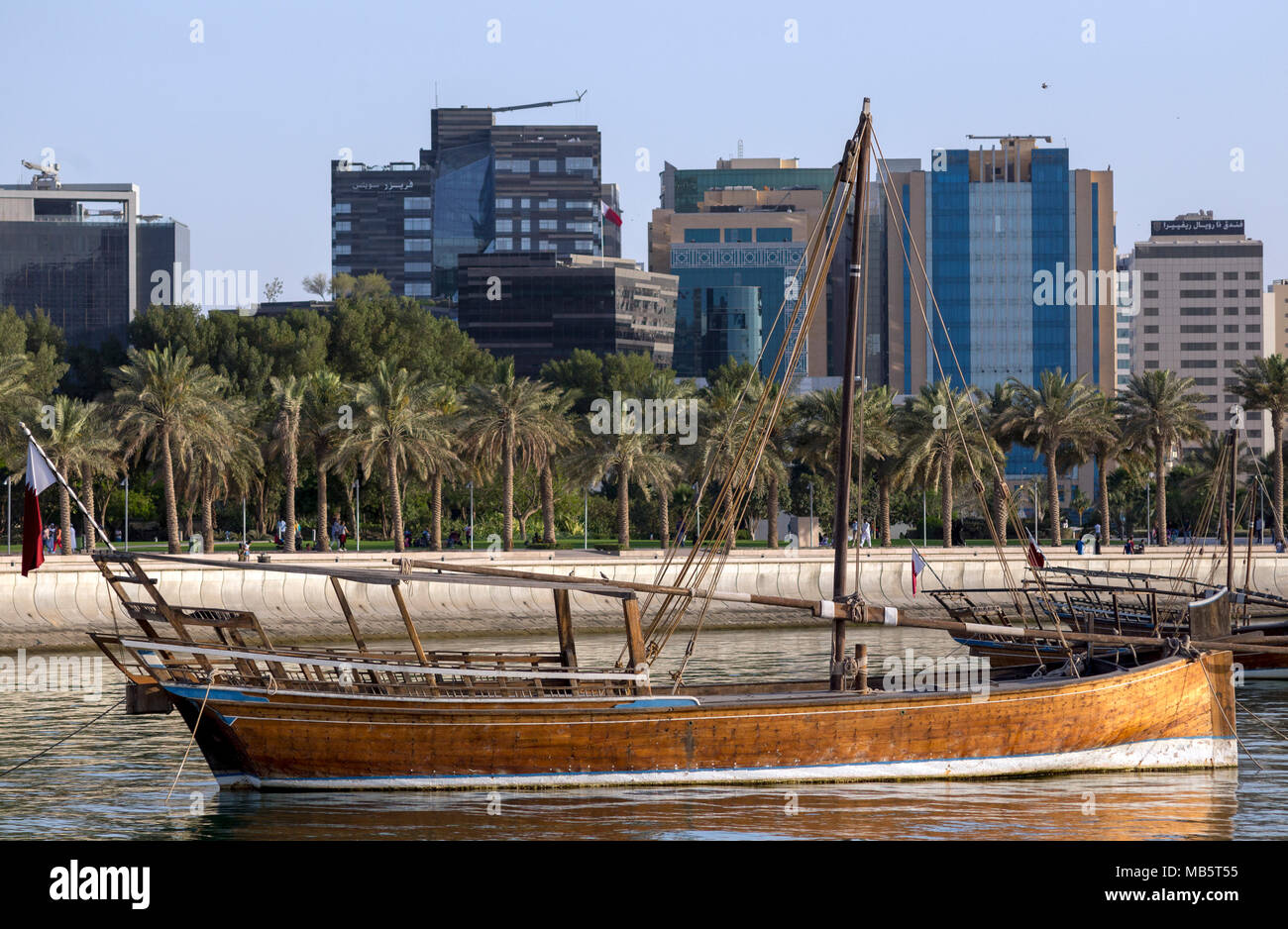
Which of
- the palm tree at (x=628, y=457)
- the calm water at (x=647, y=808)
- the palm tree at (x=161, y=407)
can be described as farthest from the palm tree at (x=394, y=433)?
the calm water at (x=647, y=808)

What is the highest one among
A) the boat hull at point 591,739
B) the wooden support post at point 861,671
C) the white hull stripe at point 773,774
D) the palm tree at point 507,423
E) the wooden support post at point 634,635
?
the palm tree at point 507,423

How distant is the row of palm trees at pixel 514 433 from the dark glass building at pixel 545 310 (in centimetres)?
11065

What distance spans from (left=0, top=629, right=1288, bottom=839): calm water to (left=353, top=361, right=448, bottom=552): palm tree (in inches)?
1516

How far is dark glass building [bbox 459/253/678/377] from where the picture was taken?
18750 cm

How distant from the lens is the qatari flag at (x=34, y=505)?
73.9 ft

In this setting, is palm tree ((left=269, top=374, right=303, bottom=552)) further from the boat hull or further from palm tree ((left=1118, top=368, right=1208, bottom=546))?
the boat hull

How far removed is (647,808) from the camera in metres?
22.3

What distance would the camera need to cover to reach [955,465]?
74562mm

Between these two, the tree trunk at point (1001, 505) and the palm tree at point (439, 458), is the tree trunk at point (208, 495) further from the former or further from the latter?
the tree trunk at point (1001, 505)

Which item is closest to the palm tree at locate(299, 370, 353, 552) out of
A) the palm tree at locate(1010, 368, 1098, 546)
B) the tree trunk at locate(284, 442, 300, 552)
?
the tree trunk at locate(284, 442, 300, 552)

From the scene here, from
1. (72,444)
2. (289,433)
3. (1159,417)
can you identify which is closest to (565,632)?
(72,444)
